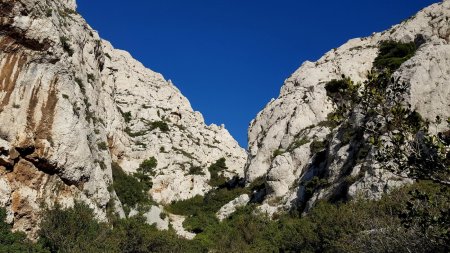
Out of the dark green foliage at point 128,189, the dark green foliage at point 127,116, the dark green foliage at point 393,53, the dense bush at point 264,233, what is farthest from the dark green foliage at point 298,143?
the dark green foliage at point 127,116

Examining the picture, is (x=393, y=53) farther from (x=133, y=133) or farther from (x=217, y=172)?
(x=133, y=133)

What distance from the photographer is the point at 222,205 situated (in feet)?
249

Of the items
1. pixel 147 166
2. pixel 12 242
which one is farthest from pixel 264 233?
pixel 147 166

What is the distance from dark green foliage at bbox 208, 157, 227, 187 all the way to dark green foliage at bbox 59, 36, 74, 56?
49.5 m

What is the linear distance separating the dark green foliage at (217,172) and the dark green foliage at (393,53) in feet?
142

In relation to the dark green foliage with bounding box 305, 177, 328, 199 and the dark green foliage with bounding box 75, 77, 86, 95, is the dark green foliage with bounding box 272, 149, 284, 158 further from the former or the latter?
the dark green foliage with bounding box 75, 77, 86, 95

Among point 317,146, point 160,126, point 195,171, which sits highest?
point 160,126

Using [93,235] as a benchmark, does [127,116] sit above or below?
above

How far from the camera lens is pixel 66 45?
50844 millimetres

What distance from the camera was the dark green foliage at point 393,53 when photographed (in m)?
70.5

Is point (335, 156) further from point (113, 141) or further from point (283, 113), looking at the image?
point (113, 141)

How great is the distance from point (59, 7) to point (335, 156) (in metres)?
45.1

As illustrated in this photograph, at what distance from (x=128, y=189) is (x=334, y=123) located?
121ft

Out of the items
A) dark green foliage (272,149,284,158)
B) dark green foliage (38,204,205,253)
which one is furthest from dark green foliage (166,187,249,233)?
dark green foliage (38,204,205,253)
